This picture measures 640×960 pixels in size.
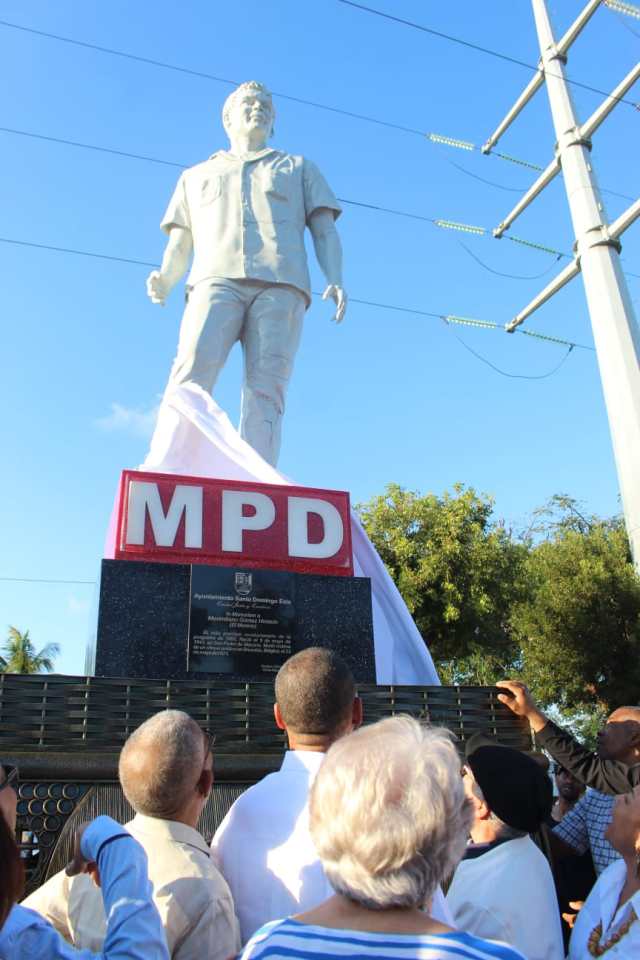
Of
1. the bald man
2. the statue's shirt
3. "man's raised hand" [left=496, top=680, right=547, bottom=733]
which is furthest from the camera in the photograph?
the statue's shirt

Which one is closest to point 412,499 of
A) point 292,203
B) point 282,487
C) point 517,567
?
point 517,567

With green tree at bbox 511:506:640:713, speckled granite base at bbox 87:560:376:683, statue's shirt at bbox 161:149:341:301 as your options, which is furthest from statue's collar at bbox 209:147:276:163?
green tree at bbox 511:506:640:713

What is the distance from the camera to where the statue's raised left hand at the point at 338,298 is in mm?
6855

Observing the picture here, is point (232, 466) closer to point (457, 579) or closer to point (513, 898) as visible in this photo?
point (513, 898)

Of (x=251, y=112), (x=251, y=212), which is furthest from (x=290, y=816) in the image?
(x=251, y=112)

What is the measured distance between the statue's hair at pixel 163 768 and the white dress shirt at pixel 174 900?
1.6 inches

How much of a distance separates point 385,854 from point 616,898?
102 centimetres

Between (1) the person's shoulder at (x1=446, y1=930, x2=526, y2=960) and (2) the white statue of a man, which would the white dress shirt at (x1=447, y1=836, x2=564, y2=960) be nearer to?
(1) the person's shoulder at (x1=446, y1=930, x2=526, y2=960)

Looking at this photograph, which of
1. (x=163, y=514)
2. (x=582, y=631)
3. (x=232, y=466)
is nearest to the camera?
(x=163, y=514)

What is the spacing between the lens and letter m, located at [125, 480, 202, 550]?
5.09 meters

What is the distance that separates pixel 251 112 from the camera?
7324 millimetres

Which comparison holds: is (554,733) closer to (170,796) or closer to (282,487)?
(170,796)

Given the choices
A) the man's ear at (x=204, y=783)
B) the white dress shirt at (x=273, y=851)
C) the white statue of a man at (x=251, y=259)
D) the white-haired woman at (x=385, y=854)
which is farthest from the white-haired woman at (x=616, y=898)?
the white statue of a man at (x=251, y=259)

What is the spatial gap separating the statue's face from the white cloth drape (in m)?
2.58
